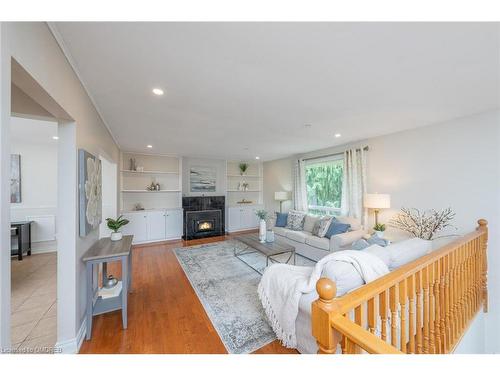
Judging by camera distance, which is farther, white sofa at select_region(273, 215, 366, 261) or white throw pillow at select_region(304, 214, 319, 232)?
white throw pillow at select_region(304, 214, 319, 232)

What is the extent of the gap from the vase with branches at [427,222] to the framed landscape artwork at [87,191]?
401 cm

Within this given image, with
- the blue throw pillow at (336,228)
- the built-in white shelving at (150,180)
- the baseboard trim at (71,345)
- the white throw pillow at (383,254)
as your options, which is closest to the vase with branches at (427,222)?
the blue throw pillow at (336,228)

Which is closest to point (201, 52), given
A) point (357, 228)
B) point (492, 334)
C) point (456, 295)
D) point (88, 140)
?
point (88, 140)

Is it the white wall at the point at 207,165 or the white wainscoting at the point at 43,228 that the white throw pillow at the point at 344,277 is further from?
the white wainscoting at the point at 43,228

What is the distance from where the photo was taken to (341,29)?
115 centimetres

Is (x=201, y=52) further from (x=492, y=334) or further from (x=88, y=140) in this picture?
(x=492, y=334)

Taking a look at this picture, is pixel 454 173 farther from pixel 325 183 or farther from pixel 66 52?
pixel 66 52

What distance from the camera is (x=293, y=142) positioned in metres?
3.99

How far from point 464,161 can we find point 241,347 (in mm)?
3517

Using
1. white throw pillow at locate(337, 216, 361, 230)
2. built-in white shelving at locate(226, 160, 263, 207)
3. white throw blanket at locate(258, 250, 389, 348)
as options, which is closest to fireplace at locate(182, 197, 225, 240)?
built-in white shelving at locate(226, 160, 263, 207)

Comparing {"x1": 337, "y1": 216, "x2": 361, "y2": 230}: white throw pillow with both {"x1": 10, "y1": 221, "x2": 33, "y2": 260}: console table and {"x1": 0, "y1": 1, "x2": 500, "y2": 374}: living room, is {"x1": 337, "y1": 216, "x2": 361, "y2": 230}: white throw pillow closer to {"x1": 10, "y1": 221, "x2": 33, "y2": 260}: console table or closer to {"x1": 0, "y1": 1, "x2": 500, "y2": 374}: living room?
{"x1": 0, "y1": 1, "x2": 500, "y2": 374}: living room

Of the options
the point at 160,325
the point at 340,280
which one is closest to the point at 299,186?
the point at 340,280

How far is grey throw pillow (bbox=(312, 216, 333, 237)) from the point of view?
12.0 ft

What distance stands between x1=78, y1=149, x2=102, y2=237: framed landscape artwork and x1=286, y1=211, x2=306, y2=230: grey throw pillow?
363 centimetres
